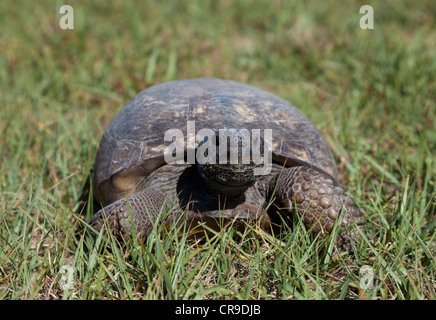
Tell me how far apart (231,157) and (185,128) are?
582mm

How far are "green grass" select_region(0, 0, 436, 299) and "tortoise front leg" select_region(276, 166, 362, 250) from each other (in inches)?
3.4

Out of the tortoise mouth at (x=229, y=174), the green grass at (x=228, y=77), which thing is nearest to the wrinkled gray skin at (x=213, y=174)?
the tortoise mouth at (x=229, y=174)

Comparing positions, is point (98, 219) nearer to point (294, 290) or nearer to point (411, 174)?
point (294, 290)

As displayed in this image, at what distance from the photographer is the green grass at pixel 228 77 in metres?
2.11

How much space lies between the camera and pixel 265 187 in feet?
9.04

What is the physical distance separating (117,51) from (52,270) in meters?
3.91

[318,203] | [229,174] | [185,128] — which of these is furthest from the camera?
[185,128]

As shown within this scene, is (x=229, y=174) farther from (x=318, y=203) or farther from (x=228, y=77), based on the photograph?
(x=228, y=77)

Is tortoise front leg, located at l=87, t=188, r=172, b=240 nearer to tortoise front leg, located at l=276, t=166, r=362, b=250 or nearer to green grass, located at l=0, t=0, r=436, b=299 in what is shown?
green grass, located at l=0, t=0, r=436, b=299

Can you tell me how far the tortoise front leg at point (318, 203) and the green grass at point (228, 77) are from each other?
0.09 m

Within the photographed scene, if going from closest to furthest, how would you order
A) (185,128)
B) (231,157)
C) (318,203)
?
(231,157) < (318,203) < (185,128)

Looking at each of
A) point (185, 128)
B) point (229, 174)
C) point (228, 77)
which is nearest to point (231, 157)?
point (229, 174)

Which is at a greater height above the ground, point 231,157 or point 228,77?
point 228,77

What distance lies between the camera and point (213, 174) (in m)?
2.38
